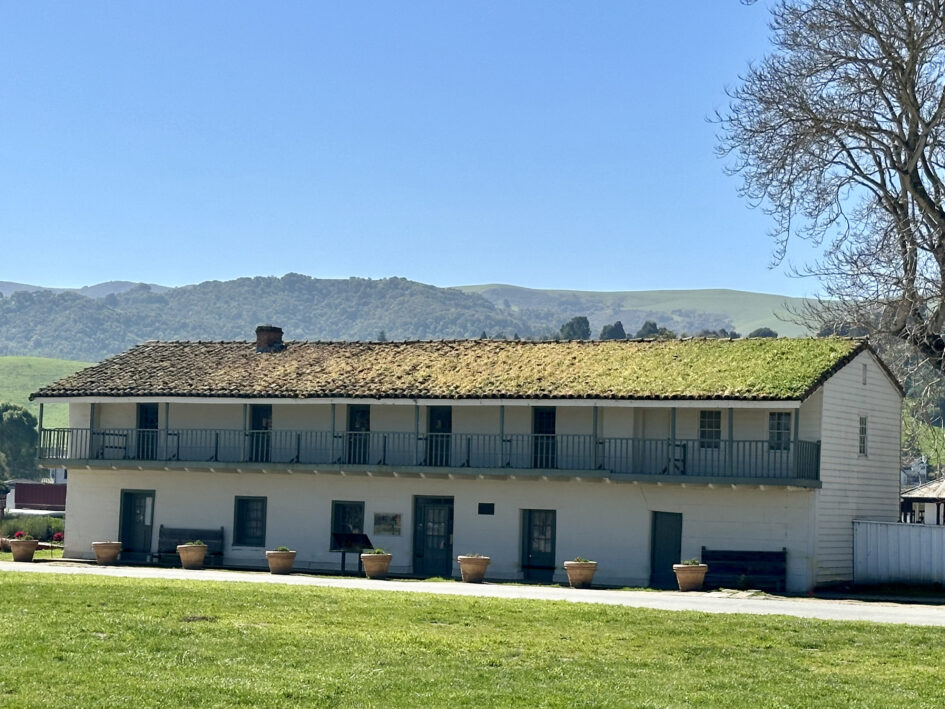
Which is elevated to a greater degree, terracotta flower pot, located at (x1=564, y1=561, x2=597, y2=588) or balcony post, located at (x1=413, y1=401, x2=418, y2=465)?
balcony post, located at (x1=413, y1=401, x2=418, y2=465)

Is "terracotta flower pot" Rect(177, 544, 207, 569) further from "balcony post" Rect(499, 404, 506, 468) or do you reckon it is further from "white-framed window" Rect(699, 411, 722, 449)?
"white-framed window" Rect(699, 411, 722, 449)

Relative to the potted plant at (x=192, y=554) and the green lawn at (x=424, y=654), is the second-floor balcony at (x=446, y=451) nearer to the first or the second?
the potted plant at (x=192, y=554)

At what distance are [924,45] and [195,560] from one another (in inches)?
922

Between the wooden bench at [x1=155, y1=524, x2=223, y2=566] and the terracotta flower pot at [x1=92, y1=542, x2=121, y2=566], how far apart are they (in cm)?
137

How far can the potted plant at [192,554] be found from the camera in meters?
40.4

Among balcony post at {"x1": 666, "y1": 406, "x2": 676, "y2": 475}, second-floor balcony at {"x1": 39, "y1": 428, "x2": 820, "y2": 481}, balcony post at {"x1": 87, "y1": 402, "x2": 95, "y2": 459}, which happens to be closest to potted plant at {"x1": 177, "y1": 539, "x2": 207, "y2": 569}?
second-floor balcony at {"x1": 39, "y1": 428, "x2": 820, "y2": 481}

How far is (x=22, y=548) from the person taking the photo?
41.7m

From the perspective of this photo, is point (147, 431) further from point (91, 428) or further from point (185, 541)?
point (185, 541)

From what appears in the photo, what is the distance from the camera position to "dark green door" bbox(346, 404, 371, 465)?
41.8 meters

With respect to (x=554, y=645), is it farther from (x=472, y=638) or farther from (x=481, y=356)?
(x=481, y=356)

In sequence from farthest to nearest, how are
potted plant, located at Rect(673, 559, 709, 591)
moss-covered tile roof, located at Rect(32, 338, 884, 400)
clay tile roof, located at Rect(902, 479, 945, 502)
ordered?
clay tile roof, located at Rect(902, 479, 945, 502), moss-covered tile roof, located at Rect(32, 338, 884, 400), potted plant, located at Rect(673, 559, 709, 591)

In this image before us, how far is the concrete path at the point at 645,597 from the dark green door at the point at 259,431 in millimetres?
4852

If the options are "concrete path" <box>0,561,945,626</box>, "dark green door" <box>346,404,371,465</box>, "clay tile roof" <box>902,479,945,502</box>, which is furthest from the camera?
"clay tile roof" <box>902,479,945,502</box>

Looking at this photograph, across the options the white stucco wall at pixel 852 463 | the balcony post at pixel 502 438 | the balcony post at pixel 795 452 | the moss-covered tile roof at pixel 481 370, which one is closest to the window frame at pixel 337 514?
the moss-covered tile roof at pixel 481 370
